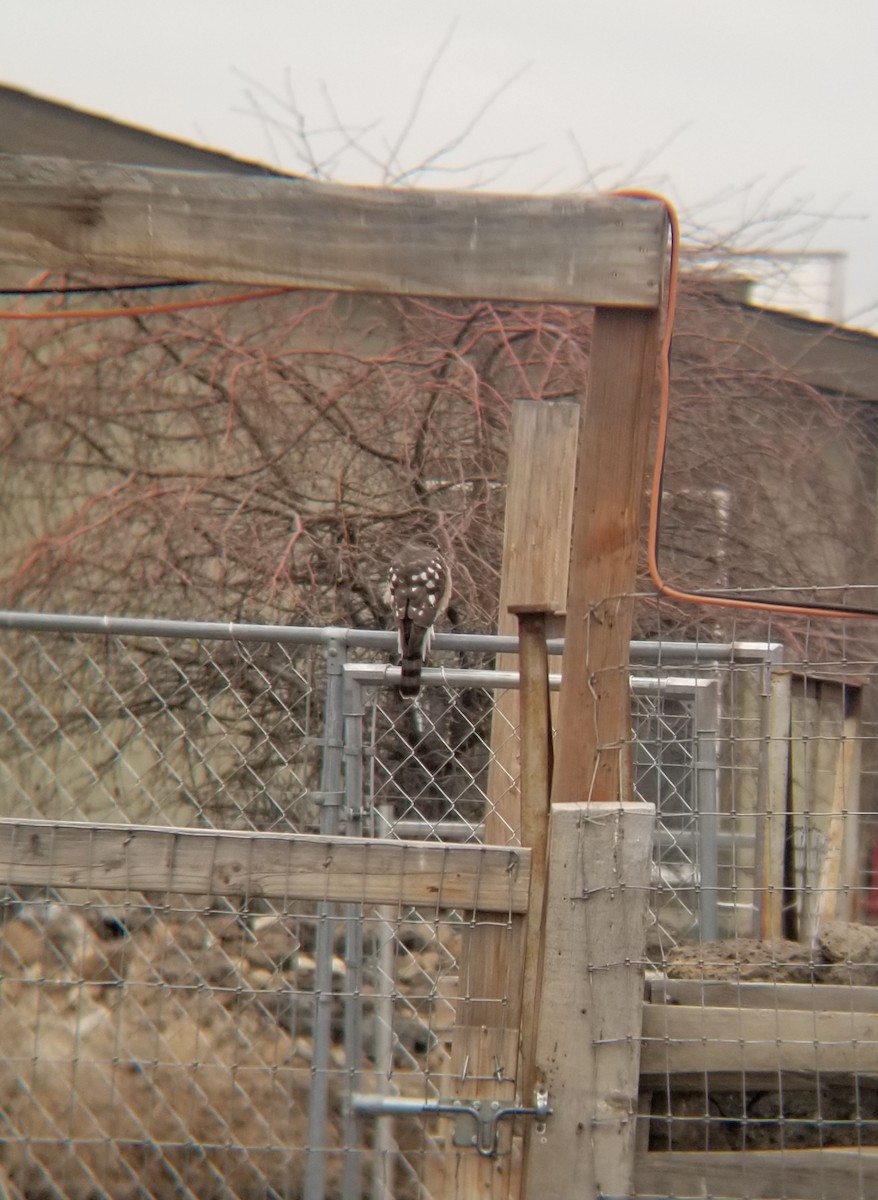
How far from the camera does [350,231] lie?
263 cm

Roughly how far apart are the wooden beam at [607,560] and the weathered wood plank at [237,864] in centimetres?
31

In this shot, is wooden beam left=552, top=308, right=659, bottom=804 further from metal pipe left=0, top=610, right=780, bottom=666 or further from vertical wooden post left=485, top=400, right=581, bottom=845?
metal pipe left=0, top=610, right=780, bottom=666

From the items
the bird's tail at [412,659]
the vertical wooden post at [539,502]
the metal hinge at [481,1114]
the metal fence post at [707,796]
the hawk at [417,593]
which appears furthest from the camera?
the hawk at [417,593]

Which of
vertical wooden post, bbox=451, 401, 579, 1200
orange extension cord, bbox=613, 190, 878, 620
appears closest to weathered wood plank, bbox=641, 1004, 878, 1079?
orange extension cord, bbox=613, 190, 878, 620

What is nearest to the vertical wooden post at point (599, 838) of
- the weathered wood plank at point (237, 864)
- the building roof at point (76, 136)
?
the weathered wood plank at point (237, 864)

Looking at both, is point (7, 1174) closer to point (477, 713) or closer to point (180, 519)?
point (477, 713)

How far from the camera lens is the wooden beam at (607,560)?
271 centimetres

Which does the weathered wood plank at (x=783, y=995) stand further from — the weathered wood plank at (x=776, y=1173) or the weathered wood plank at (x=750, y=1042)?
the weathered wood plank at (x=776, y=1173)

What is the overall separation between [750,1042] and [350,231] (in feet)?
6.05

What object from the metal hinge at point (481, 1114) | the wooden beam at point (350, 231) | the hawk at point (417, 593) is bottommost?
the metal hinge at point (481, 1114)

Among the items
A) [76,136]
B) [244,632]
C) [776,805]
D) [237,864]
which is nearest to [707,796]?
[776,805]

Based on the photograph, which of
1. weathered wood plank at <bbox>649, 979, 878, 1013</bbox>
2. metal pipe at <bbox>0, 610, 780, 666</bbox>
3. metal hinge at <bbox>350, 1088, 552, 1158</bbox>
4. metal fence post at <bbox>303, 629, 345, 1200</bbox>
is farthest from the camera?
metal pipe at <bbox>0, 610, 780, 666</bbox>

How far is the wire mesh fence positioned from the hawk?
41 cm

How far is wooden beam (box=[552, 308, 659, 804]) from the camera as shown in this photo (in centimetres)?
271
